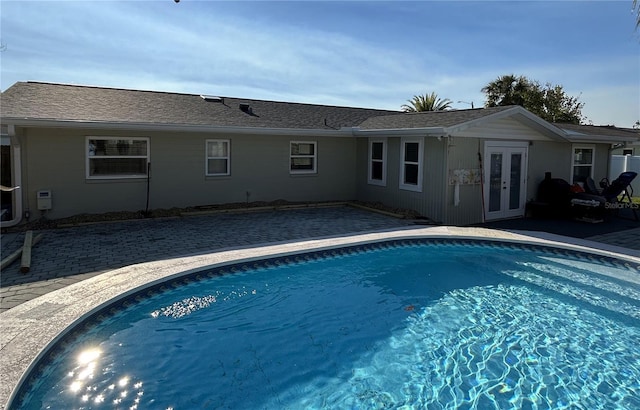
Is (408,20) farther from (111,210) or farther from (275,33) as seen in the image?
(111,210)

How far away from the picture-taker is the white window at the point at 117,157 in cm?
1049

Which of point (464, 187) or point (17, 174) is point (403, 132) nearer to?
point (464, 187)

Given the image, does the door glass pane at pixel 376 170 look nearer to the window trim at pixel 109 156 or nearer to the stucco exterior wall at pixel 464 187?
the stucco exterior wall at pixel 464 187

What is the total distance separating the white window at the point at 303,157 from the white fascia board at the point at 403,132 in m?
1.56

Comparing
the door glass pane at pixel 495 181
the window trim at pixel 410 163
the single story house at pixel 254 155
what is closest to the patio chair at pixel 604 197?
the single story house at pixel 254 155

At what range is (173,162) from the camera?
1155cm

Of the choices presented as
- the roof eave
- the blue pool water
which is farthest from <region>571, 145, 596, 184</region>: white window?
the blue pool water

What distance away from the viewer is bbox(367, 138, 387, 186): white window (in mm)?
13078

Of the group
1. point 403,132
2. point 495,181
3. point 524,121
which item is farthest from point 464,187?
point 524,121

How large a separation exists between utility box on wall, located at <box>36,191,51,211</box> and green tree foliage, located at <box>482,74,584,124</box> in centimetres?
2961

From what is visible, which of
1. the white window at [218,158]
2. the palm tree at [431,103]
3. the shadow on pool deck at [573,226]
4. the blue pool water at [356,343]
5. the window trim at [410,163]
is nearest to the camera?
the blue pool water at [356,343]

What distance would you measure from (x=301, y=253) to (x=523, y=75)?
29.5 metres

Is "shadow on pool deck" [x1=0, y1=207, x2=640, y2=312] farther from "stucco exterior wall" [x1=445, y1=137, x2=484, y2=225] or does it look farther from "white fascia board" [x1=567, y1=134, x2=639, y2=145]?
"white fascia board" [x1=567, y1=134, x2=639, y2=145]

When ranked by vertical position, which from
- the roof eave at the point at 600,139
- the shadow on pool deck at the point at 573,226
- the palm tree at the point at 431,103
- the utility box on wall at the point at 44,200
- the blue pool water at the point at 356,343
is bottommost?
the blue pool water at the point at 356,343
